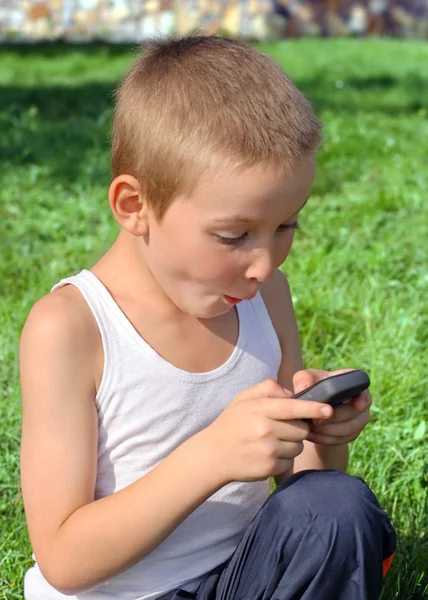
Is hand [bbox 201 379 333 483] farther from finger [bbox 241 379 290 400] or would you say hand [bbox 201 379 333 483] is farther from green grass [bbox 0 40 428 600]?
green grass [bbox 0 40 428 600]

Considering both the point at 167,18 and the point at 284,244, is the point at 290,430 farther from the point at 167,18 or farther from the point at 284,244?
the point at 167,18

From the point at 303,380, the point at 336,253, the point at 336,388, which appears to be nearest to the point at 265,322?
the point at 303,380

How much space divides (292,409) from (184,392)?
0.91ft

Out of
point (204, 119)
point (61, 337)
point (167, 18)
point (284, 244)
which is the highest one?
point (167, 18)

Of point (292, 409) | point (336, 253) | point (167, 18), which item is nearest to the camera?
point (292, 409)

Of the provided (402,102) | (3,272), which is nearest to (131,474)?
(3,272)

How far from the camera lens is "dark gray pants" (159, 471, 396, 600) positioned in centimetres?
149

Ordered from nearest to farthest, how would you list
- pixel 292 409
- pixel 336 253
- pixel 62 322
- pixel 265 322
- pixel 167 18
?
pixel 292 409 → pixel 62 322 → pixel 265 322 → pixel 336 253 → pixel 167 18

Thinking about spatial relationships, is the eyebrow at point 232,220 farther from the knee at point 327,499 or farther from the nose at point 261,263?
the knee at point 327,499

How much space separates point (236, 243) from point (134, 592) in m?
0.63

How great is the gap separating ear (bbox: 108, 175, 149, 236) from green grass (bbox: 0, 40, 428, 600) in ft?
3.01

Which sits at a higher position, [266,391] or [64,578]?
[266,391]

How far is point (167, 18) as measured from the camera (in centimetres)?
1291

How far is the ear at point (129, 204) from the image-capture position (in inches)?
60.1
